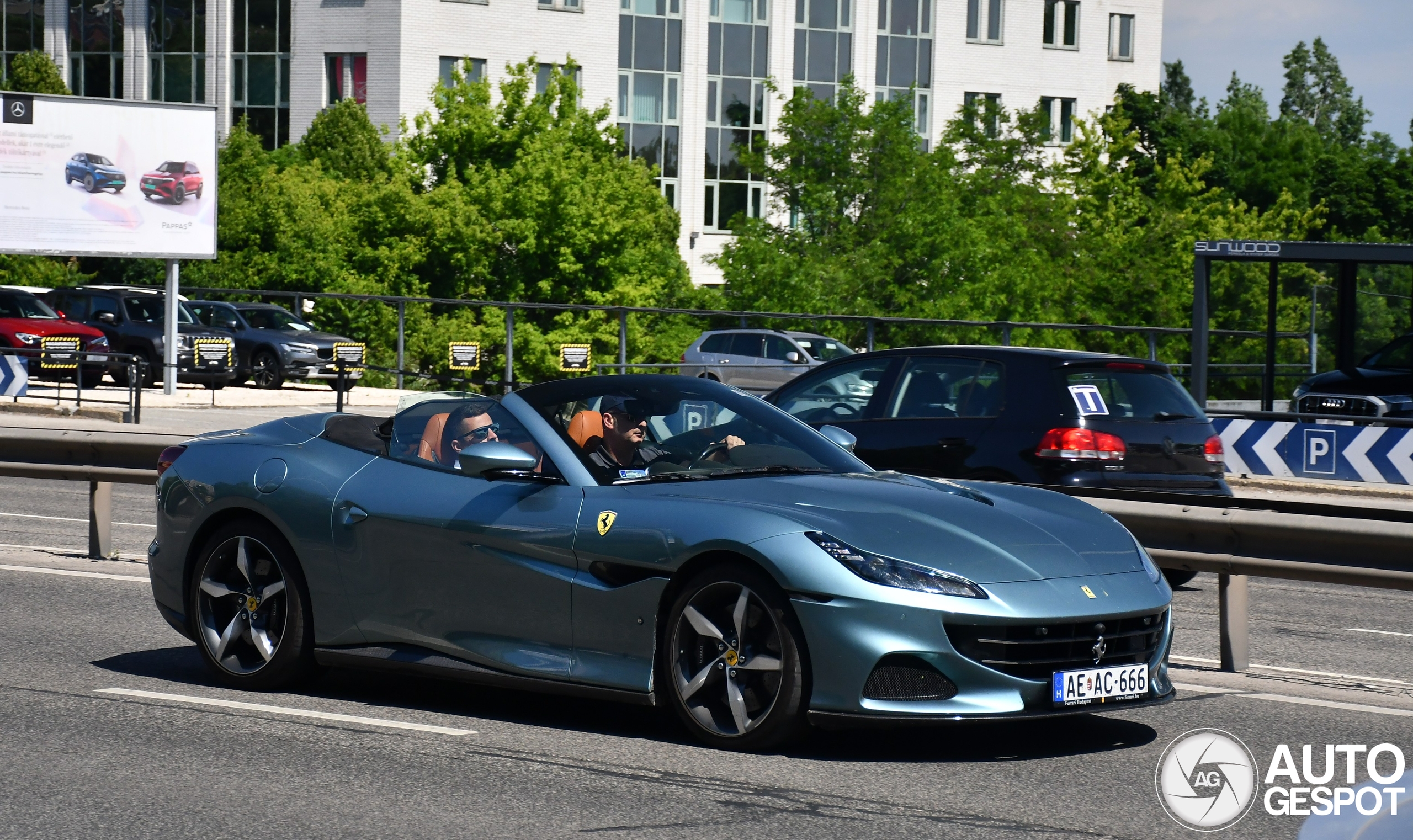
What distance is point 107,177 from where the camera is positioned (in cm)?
3244

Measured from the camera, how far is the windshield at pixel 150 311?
34812mm

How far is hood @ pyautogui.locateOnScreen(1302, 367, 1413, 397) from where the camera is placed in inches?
814

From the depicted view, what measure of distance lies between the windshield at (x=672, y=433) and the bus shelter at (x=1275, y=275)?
15032 millimetres

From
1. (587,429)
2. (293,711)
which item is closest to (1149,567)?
(587,429)

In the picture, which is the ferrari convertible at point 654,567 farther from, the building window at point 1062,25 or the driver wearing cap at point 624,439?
the building window at point 1062,25

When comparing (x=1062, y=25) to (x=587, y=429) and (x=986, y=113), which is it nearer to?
(x=986, y=113)

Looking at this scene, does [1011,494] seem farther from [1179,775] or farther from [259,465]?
[259,465]

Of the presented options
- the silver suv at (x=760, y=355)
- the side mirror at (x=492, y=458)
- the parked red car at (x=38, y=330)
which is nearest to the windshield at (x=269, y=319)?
the parked red car at (x=38, y=330)

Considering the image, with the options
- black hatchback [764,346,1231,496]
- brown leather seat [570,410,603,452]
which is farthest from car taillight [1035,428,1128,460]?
brown leather seat [570,410,603,452]

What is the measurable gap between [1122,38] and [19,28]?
44.7 metres

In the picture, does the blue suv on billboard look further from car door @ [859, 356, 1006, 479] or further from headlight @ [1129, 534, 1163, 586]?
headlight @ [1129, 534, 1163, 586]

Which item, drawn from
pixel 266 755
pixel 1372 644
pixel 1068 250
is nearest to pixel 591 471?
pixel 266 755

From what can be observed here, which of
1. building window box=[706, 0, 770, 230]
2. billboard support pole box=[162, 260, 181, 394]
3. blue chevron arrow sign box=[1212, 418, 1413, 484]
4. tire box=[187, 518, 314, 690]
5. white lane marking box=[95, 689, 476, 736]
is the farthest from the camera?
building window box=[706, 0, 770, 230]

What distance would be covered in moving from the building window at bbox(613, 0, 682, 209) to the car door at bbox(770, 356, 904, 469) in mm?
51150
